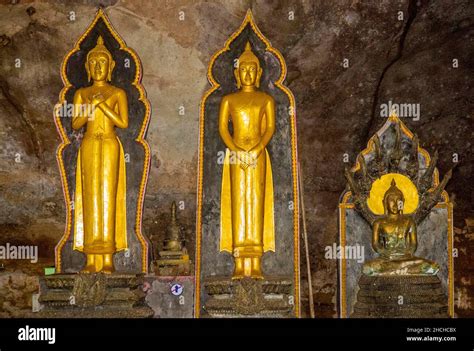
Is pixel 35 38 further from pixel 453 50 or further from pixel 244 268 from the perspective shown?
pixel 453 50

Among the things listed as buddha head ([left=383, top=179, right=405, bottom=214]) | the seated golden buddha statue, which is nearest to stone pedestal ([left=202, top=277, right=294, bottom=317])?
the seated golden buddha statue

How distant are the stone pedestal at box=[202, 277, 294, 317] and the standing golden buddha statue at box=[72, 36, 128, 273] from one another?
3.83ft

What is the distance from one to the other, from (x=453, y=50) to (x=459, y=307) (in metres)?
2.75

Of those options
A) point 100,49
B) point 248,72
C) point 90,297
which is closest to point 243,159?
point 248,72

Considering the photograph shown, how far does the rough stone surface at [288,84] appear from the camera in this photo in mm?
9133

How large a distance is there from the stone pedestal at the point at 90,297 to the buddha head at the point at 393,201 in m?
2.64

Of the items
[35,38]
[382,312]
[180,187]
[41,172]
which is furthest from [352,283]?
[35,38]

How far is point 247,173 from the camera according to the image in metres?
8.54

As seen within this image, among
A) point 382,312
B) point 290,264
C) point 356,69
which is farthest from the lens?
point 356,69

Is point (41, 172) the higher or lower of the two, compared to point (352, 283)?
higher

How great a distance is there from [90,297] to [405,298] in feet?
10.0

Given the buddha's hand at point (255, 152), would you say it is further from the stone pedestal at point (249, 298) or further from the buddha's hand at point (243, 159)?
the stone pedestal at point (249, 298)

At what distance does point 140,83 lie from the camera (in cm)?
903

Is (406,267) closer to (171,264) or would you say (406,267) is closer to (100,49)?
(171,264)
